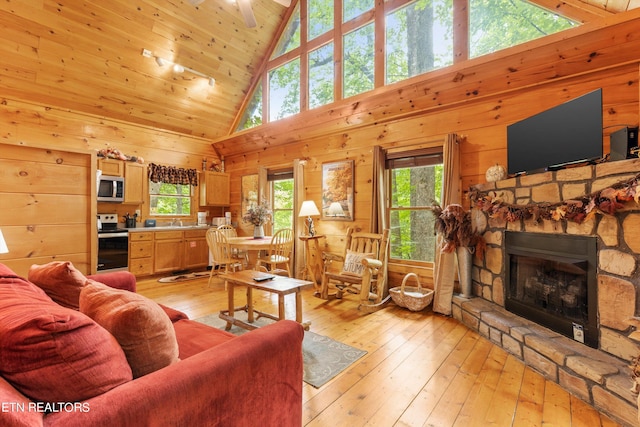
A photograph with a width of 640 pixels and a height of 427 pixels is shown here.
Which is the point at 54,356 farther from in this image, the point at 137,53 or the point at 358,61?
the point at 137,53

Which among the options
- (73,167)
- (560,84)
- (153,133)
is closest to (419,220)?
(560,84)

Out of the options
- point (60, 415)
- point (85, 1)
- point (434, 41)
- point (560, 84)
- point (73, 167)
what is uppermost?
point (85, 1)

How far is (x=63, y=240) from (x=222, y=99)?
4.26 meters

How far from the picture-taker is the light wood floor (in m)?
1.74

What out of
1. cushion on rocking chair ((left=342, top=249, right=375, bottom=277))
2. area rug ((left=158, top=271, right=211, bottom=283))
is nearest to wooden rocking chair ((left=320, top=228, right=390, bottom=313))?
cushion on rocking chair ((left=342, top=249, right=375, bottom=277))

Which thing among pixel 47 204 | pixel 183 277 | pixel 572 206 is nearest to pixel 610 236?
pixel 572 206

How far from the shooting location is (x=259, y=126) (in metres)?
5.68

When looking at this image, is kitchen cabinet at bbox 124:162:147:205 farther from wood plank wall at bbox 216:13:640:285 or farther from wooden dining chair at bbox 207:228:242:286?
wood plank wall at bbox 216:13:640:285

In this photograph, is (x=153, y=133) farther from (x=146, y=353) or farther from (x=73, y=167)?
(x=146, y=353)

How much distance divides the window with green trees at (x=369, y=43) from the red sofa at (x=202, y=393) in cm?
386

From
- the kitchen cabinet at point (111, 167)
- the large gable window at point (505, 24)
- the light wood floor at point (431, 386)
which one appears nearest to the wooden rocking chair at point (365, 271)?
the light wood floor at point (431, 386)

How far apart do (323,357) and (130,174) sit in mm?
4878

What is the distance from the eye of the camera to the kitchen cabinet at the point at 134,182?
5340mm

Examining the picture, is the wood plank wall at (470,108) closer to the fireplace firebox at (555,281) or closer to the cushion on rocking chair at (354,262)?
the cushion on rocking chair at (354,262)
